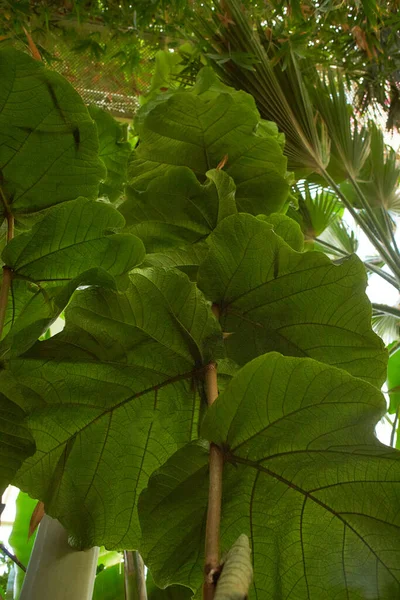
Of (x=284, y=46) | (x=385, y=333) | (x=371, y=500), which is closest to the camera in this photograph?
(x=371, y=500)

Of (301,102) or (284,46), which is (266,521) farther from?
(301,102)

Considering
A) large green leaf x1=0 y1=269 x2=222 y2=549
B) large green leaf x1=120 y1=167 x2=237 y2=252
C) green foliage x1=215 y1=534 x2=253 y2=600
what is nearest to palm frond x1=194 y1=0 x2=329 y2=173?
large green leaf x1=120 y1=167 x2=237 y2=252

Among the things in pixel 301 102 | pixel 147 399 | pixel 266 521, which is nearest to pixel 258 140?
pixel 147 399

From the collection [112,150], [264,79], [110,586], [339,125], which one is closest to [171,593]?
[110,586]

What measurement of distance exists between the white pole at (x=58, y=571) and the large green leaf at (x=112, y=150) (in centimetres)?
57

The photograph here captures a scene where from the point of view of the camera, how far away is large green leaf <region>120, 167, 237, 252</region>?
28.4 inches

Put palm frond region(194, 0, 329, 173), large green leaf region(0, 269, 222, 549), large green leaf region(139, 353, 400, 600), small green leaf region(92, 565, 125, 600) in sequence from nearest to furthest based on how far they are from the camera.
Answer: large green leaf region(139, 353, 400, 600)
large green leaf region(0, 269, 222, 549)
small green leaf region(92, 565, 125, 600)
palm frond region(194, 0, 329, 173)

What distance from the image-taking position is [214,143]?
817 millimetres

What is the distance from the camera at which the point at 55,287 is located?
25.6 inches

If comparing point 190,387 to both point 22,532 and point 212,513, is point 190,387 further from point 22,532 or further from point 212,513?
point 22,532

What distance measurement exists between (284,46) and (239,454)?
1472 mm

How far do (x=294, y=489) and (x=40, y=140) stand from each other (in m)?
0.48

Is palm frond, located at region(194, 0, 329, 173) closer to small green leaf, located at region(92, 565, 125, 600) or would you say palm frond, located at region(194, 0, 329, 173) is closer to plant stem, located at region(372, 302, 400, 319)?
plant stem, located at region(372, 302, 400, 319)

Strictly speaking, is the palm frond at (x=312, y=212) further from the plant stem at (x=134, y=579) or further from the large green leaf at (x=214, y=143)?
the plant stem at (x=134, y=579)
